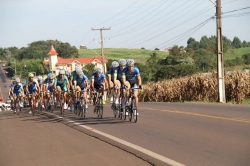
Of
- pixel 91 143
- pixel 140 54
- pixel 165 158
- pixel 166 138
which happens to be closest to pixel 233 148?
pixel 165 158

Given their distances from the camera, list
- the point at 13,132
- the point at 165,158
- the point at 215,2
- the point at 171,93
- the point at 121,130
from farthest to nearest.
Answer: the point at 171,93 → the point at 215,2 → the point at 13,132 → the point at 121,130 → the point at 165,158

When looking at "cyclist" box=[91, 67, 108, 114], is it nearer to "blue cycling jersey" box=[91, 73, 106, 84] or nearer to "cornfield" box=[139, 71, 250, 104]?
"blue cycling jersey" box=[91, 73, 106, 84]

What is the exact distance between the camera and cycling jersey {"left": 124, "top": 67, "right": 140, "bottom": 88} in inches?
602

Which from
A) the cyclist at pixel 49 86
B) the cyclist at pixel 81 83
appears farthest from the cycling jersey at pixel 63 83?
the cyclist at pixel 49 86

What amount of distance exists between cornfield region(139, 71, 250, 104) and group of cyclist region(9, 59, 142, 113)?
1138cm

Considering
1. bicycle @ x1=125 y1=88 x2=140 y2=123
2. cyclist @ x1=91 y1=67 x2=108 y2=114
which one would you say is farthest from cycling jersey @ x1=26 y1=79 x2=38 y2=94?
bicycle @ x1=125 y1=88 x2=140 y2=123

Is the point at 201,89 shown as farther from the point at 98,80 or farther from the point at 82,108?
the point at 98,80

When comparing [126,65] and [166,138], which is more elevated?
Result: [126,65]

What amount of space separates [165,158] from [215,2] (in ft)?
75.0

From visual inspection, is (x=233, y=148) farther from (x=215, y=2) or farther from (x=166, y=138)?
(x=215, y=2)

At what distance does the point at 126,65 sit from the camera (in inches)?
613

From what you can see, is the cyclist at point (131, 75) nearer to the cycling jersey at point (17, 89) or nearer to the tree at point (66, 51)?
the cycling jersey at point (17, 89)

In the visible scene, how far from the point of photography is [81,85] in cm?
1948

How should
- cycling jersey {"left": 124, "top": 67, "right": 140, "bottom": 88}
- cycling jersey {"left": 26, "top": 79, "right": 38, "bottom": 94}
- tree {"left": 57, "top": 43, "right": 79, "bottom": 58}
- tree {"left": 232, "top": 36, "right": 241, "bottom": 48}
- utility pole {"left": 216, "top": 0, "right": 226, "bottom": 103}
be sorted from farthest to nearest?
tree {"left": 232, "top": 36, "right": 241, "bottom": 48}, tree {"left": 57, "top": 43, "right": 79, "bottom": 58}, utility pole {"left": 216, "top": 0, "right": 226, "bottom": 103}, cycling jersey {"left": 26, "top": 79, "right": 38, "bottom": 94}, cycling jersey {"left": 124, "top": 67, "right": 140, "bottom": 88}
